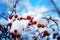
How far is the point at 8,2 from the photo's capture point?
1.37 metres

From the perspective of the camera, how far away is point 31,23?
857 millimetres

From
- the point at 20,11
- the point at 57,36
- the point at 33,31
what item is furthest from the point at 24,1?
the point at 57,36

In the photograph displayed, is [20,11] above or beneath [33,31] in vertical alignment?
above

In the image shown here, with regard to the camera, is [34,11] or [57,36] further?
[34,11]

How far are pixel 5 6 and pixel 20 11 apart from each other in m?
0.14

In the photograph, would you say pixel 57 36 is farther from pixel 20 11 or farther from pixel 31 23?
pixel 20 11

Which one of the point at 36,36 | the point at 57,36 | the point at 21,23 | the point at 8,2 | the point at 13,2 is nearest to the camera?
the point at 57,36

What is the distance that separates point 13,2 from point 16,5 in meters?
0.04

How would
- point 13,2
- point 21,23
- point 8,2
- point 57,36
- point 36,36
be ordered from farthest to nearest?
point 8,2 < point 13,2 < point 36,36 < point 21,23 < point 57,36

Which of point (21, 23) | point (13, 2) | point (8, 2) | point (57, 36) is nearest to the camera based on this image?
point (57, 36)

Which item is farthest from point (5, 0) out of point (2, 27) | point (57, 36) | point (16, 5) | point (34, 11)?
point (57, 36)

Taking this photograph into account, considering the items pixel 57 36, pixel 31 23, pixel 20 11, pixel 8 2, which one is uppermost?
pixel 8 2

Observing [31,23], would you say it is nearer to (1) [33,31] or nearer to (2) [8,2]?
(1) [33,31]

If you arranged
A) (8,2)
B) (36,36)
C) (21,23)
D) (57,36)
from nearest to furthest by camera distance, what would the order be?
(57,36), (21,23), (36,36), (8,2)
